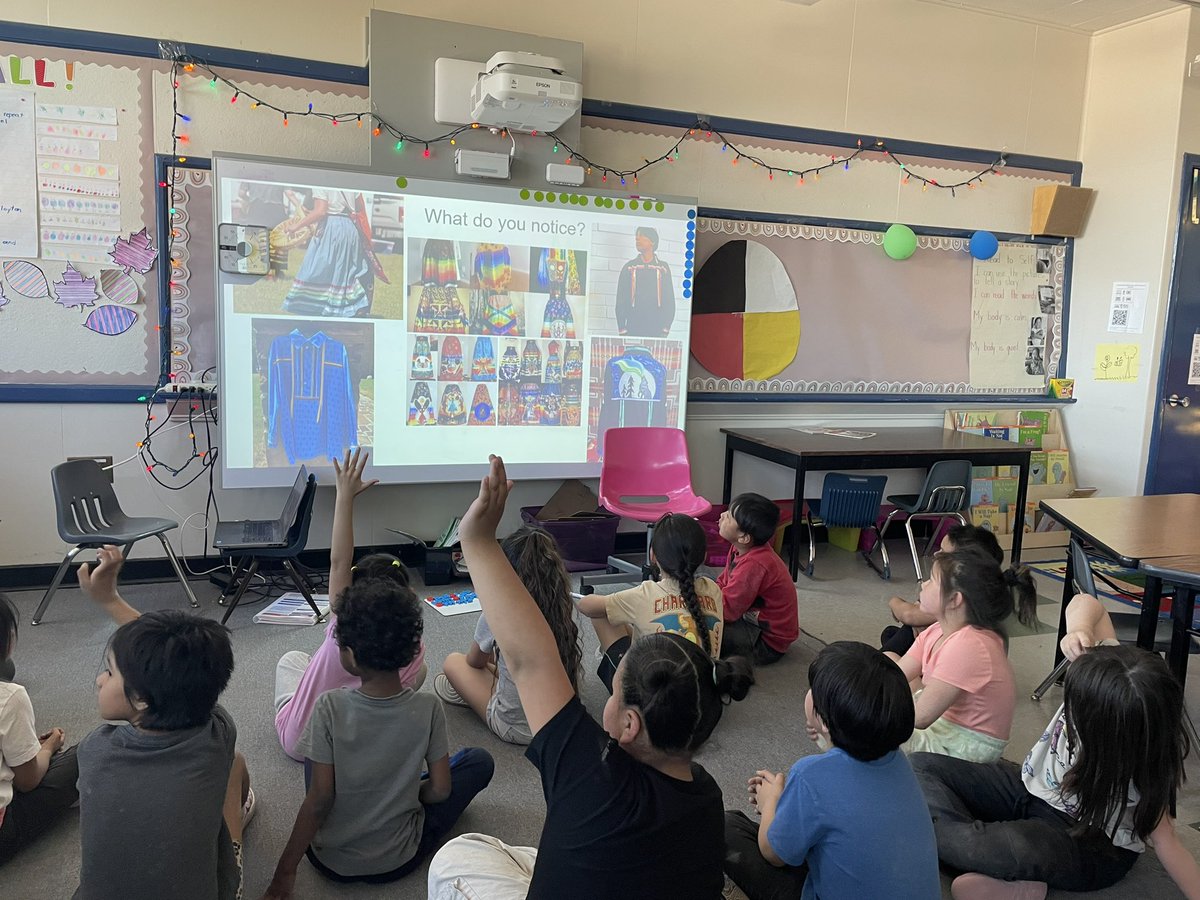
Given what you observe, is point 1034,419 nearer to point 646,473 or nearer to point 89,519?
point 646,473

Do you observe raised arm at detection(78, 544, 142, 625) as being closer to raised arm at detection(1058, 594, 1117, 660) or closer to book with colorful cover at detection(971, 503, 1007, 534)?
raised arm at detection(1058, 594, 1117, 660)

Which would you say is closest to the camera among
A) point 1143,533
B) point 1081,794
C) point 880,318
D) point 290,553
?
point 1081,794

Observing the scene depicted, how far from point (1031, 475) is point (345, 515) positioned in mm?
4821

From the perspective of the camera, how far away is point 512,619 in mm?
1114

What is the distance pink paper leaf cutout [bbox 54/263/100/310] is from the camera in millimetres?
3662

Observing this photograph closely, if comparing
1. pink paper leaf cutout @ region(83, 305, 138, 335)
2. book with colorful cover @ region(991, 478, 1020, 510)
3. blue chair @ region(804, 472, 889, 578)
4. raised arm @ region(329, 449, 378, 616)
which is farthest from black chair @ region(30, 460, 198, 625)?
book with colorful cover @ region(991, 478, 1020, 510)

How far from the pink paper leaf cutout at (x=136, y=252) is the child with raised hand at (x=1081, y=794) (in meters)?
3.63

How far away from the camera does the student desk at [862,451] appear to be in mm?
4301

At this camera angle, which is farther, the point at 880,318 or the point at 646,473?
the point at 880,318

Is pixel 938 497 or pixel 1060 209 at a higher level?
pixel 1060 209

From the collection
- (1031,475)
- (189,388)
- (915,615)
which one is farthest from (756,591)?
(1031,475)

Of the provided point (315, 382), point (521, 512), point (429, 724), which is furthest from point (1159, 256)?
point (429, 724)

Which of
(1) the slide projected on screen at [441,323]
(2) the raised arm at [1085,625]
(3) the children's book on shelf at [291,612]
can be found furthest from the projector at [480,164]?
(2) the raised arm at [1085,625]

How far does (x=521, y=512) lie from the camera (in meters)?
4.49
